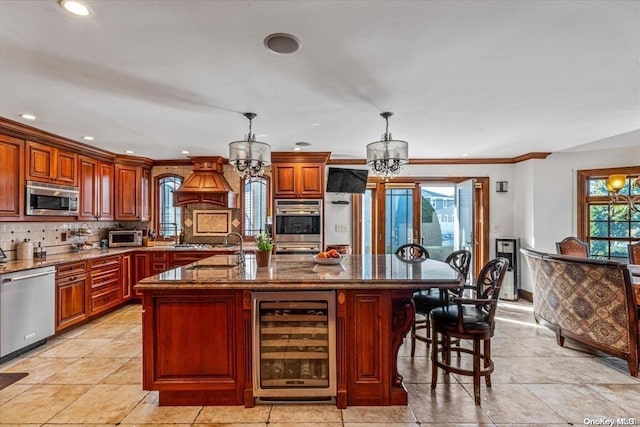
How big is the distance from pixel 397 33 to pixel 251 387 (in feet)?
8.40

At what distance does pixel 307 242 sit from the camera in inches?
211

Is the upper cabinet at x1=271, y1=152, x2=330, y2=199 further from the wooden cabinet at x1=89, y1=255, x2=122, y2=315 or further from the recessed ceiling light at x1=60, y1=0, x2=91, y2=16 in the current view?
the recessed ceiling light at x1=60, y1=0, x2=91, y2=16

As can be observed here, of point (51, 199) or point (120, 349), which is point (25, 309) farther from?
point (51, 199)

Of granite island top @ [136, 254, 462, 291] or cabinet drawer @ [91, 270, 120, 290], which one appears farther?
cabinet drawer @ [91, 270, 120, 290]

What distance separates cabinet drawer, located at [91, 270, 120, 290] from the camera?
14.6 feet

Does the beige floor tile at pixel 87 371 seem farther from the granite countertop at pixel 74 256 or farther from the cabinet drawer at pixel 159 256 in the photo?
the cabinet drawer at pixel 159 256

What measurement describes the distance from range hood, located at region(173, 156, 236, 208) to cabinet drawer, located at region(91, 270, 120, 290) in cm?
144

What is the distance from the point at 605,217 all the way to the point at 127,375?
6.78m

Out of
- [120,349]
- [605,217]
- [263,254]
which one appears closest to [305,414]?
[263,254]

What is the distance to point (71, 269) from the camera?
4023 millimetres

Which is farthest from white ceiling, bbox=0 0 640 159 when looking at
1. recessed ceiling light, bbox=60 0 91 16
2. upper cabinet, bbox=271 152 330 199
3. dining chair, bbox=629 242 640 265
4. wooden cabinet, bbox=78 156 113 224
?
dining chair, bbox=629 242 640 265

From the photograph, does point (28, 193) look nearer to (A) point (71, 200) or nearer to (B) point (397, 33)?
(A) point (71, 200)

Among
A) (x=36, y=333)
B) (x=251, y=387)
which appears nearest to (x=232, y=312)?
(x=251, y=387)

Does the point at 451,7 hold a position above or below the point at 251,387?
above
